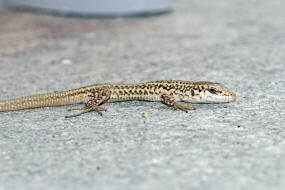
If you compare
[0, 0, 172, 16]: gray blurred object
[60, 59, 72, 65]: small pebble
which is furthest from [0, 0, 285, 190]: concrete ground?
[0, 0, 172, 16]: gray blurred object

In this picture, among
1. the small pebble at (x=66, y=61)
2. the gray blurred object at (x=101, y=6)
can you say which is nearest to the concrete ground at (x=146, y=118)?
the small pebble at (x=66, y=61)

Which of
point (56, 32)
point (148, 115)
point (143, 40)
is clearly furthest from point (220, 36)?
point (148, 115)

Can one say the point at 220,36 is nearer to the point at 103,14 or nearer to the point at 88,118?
the point at 103,14

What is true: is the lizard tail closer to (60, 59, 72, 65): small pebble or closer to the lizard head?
the lizard head

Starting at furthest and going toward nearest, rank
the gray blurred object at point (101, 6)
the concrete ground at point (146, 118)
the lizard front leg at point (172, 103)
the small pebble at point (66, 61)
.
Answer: the gray blurred object at point (101, 6) < the small pebble at point (66, 61) < the lizard front leg at point (172, 103) < the concrete ground at point (146, 118)

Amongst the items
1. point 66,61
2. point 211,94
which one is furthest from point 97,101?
point 66,61

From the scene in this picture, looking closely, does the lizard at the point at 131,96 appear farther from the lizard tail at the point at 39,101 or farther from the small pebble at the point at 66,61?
the small pebble at the point at 66,61

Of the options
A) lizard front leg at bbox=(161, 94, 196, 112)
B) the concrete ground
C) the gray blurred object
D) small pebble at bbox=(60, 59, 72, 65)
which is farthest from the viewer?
the gray blurred object
